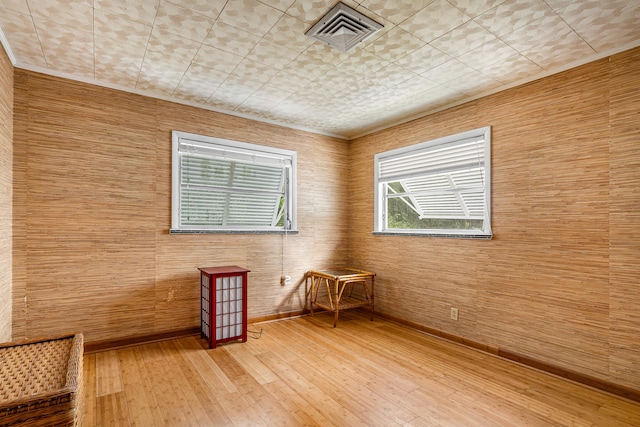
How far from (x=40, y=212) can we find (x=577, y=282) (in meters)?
4.55

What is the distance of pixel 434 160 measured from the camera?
12.6 ft

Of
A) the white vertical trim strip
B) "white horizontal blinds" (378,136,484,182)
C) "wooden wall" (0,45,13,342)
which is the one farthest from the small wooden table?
the white vertical trim strip

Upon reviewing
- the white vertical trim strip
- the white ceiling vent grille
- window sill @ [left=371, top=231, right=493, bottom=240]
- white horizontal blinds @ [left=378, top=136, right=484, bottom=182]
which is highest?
the white vertical trim strip

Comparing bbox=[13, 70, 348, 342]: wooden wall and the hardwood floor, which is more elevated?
bbox=[13, 70, 348, 342]: wooden wall

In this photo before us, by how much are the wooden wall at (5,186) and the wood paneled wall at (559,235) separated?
3.90 metres

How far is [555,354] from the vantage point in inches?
108

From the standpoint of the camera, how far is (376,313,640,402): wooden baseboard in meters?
2.41

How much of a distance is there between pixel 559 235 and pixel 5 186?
4.48 meters

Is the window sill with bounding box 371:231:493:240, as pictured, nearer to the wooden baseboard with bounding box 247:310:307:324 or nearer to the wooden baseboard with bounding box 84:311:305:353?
the wooden baseboard with bounding box 247:310:307:324

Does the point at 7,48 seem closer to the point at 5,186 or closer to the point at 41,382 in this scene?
the point at 5,186

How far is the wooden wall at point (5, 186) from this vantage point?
254 cm


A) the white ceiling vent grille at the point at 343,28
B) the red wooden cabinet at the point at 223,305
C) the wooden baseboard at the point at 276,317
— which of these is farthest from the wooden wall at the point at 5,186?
the white ceiling vent grille at the point at 343,28

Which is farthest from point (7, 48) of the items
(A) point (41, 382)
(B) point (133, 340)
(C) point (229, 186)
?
(B) point (133, 340)

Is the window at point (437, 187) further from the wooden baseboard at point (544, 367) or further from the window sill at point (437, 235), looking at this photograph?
the wooden baseboard at point (544, 367)
